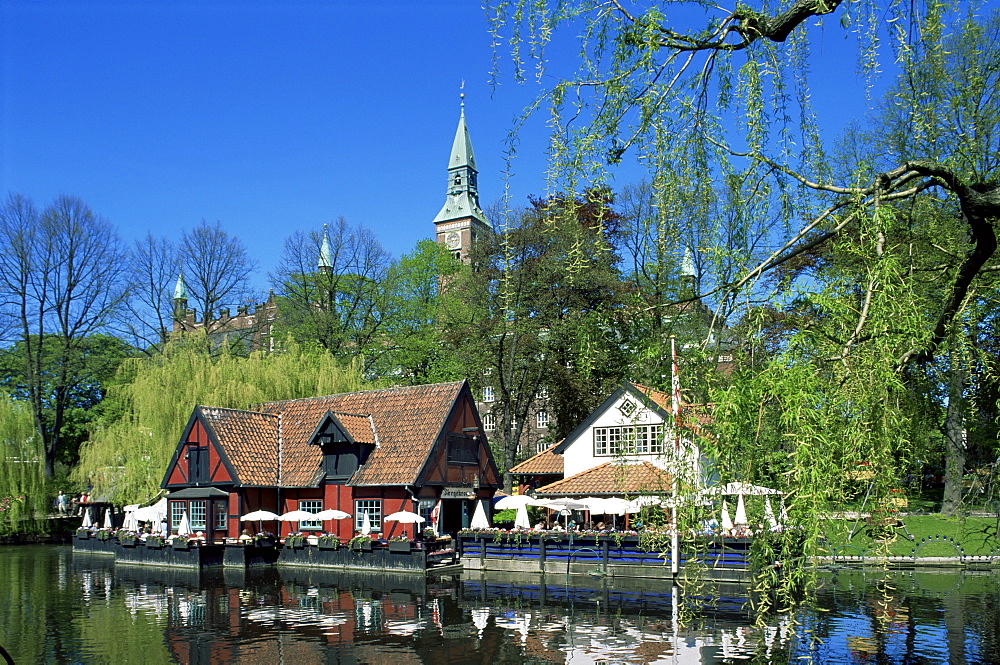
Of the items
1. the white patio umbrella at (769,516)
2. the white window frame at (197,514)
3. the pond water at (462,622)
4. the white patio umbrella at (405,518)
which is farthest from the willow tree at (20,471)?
the white patio umbrella at (769,516)

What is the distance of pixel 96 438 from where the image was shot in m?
45.5

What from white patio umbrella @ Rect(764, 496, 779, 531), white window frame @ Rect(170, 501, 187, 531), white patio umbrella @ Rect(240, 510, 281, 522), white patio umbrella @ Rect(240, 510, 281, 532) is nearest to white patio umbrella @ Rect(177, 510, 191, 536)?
white window frame @ Rect(170, 501, 187, 531)

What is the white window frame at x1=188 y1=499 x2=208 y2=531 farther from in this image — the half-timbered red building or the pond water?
the pond water

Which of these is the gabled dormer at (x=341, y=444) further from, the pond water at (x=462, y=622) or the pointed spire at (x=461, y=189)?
the pointed spire at (x=461, y=189)

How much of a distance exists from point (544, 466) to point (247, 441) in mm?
15185

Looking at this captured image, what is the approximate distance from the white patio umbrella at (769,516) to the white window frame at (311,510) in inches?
1394

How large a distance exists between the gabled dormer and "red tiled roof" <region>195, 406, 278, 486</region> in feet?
9.39

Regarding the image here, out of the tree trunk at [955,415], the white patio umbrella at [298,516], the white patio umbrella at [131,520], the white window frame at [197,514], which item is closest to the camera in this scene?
the tree trunk at [955,415]

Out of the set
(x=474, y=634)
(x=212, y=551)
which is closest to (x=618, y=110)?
(x=474, y=634)

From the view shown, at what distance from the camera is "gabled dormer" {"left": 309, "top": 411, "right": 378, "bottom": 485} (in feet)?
121

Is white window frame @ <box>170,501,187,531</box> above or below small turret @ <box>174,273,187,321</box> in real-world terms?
below

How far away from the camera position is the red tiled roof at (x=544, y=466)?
4381 cm

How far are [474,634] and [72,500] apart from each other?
50.7m

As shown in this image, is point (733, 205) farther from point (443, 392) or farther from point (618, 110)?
point (443, 392)
